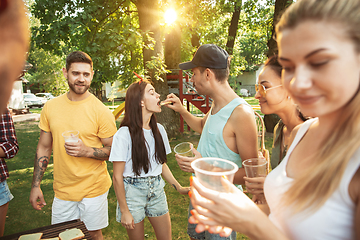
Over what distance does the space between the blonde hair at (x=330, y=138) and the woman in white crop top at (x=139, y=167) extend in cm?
205

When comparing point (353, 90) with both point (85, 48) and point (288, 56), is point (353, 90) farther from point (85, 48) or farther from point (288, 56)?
point (85, 48)

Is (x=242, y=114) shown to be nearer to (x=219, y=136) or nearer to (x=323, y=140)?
(x=219, y=136)

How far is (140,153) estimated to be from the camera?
2836 mm

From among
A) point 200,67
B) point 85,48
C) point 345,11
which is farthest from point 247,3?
point 345,11

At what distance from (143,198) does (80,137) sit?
1.19 meters

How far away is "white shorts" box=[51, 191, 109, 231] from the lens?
295 cm

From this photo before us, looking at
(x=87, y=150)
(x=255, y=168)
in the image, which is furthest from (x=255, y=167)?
(x=87, y=150)

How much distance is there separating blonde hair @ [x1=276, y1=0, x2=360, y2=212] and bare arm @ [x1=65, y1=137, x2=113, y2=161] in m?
2.51

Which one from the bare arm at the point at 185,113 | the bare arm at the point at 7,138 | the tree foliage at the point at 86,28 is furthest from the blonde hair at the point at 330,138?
the tree foliage at the point at 86,28

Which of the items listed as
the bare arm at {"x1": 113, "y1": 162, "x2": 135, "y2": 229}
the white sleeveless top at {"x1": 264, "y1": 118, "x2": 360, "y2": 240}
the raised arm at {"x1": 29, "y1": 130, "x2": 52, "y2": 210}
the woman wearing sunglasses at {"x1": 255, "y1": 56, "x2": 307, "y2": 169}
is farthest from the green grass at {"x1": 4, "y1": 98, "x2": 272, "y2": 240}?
the white sleeveless top at {"x1": 264, "y1": 118, "x2": 360, "y2": 240}

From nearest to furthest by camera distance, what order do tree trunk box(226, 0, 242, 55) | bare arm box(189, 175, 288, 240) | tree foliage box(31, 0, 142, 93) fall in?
bare arm box(189, 175, 288, 240) < tree foliage box(31, 0, 142, 93) < tree trunk box(226, 0, 242, 55)

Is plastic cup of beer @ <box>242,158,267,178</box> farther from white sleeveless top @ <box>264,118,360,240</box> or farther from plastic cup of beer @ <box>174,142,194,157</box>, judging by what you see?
white sleeveless top @ <box>264,118,360,240</box>

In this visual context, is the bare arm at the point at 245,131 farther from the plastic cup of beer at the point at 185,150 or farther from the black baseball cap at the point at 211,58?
the black baseball cap at the point at 211,58

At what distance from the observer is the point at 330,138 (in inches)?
40.5
